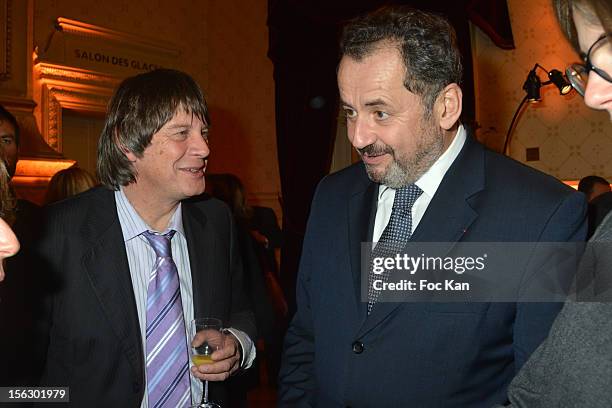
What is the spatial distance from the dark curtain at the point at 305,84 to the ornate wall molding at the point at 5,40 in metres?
2.84

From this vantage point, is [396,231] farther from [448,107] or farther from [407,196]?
[448,107]

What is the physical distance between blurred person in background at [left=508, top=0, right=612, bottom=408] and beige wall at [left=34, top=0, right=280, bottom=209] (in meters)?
5.69

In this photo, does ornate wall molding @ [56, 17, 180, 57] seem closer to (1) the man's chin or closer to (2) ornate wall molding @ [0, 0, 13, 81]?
(2) ornate wall molding @ [0, 0, 13, 81]

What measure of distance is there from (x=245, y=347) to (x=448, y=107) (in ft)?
3.41

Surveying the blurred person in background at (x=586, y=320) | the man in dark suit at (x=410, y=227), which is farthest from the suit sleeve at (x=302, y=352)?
the blurred person in background at (x=586, y=320)

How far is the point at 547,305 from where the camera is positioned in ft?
4.78

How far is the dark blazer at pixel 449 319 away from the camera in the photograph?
1.50 meters

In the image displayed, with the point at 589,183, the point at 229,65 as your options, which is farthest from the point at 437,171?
the point at 229,65

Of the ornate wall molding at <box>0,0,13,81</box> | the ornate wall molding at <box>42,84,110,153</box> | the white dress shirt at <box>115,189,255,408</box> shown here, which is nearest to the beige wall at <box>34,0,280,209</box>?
the ornate wall molding at <box>42,84,110,153</box>

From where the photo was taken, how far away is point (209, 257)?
2104mm

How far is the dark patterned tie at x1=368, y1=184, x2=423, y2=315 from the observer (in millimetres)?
1648

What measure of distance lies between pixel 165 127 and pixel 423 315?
3.45 feet

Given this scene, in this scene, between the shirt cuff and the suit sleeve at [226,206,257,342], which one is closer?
the shirt cuff

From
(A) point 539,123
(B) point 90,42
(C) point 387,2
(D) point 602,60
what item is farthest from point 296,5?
(D) point 602,60
